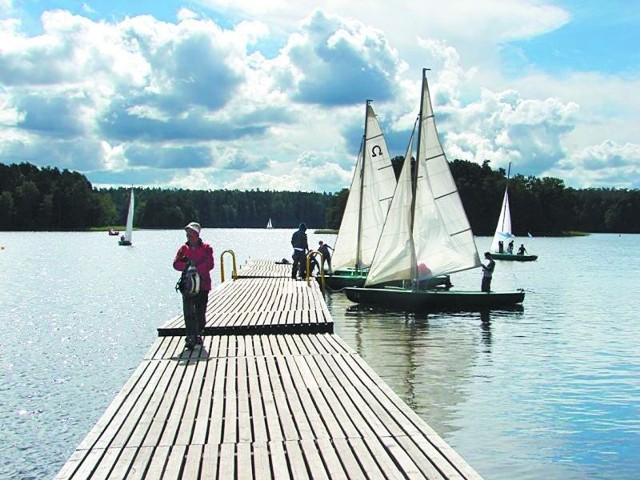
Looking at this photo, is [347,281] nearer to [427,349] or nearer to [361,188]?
[361,188]

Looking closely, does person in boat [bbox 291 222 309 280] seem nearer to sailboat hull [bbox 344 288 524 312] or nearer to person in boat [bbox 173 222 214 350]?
sailboat hull [bbox 344 288 524 312]

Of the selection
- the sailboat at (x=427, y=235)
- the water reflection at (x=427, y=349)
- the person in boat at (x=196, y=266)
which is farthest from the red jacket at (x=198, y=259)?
the sailboat at (x=427, y=235)

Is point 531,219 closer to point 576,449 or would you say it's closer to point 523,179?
point 523,179

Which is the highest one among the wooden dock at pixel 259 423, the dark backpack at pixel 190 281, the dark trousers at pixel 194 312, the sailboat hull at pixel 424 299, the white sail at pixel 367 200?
the white sail at pixel 367 200

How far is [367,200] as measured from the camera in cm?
4047

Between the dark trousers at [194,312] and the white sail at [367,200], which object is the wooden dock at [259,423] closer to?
the dark trousers at [194,312]

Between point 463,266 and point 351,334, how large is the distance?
864 cm

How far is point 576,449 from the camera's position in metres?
14.3

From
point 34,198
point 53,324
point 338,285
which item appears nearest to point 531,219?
point 34,198

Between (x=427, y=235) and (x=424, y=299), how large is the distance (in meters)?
2.91

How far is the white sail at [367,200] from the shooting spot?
40.2 metres

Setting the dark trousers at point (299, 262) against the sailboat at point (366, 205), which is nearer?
the dark trousers at point (299, 262)

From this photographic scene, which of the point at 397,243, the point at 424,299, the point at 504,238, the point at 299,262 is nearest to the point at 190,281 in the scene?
the point at 424,299

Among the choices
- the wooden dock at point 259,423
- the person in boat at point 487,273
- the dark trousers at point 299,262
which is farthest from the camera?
the dark trousers at point 299,262
